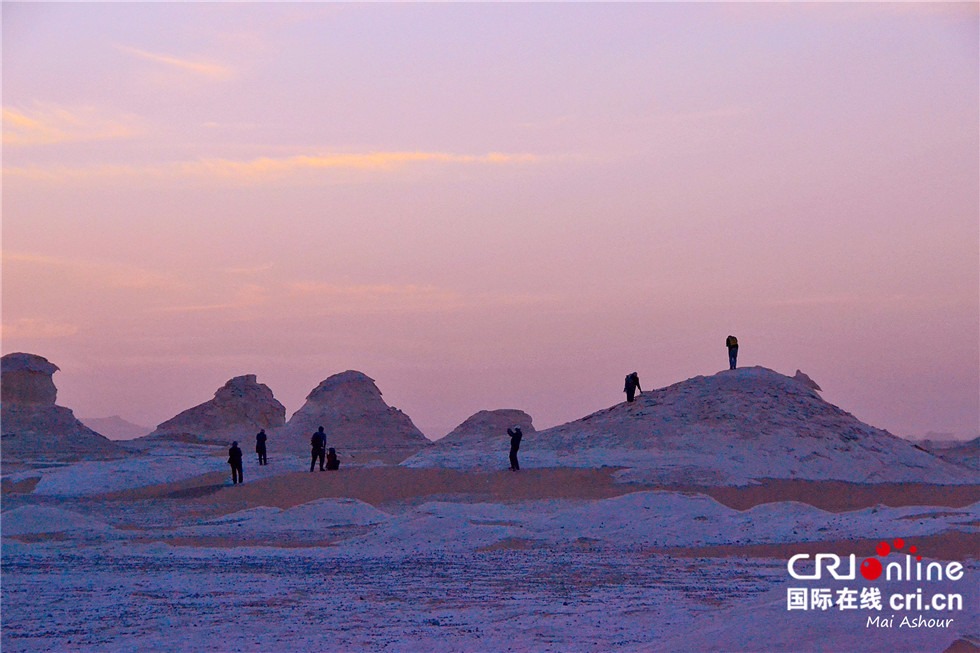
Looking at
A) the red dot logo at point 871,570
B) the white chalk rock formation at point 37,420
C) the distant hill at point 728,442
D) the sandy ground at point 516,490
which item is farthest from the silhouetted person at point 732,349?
the white chalk rock formation at point 37,420

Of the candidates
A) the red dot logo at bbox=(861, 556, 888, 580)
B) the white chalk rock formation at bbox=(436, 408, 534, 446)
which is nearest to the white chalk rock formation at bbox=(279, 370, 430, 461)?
the white chalk rock formation at bbox=(436, 408, 534, 446)

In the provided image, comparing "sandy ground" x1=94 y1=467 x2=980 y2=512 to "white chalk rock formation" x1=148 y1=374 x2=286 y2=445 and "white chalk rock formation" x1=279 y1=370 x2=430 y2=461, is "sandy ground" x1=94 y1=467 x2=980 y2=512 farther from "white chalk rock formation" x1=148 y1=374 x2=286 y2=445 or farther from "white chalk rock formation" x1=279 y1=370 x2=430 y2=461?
"white chalk rock formation" x1=148 y1=374 x2=286 y2=445

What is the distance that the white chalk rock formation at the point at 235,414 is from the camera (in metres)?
85.7

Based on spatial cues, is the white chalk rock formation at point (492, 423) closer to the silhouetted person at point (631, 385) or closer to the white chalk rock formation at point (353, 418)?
the white chalk rock formation at point (353, 418)

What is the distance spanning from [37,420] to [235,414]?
2051 centimetres

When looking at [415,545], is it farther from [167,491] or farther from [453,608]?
[167,491]

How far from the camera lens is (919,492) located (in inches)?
1273

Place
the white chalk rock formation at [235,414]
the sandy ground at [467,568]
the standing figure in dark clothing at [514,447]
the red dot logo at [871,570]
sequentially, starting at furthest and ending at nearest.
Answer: the white chalk rock formation at [235,414]
the standing figure in dark clothing at [514,447]
the sandy ground at [467,568]
the red dot logo at [871,570]

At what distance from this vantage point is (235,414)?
8738 cm

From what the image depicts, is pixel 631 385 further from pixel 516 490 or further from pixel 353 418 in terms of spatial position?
pixel 353 418

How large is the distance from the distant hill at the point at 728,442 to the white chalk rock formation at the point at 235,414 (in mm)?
47728

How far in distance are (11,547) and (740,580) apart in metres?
14.1

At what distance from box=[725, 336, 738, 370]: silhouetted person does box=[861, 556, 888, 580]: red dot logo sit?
30.4 metres

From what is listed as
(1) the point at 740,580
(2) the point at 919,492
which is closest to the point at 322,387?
(2) the point at 919,492
